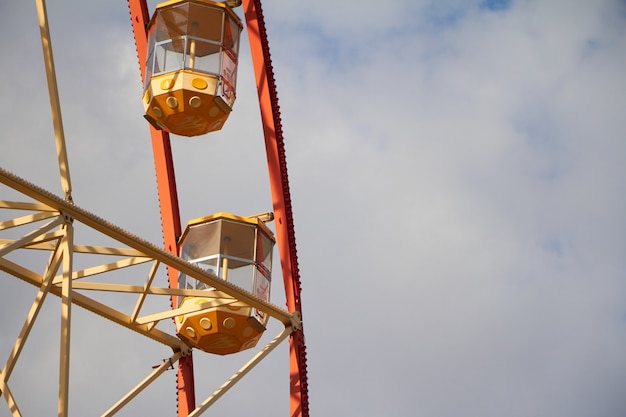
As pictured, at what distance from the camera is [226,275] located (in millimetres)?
18297

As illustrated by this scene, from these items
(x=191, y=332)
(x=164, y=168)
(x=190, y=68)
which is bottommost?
(x=191, y=332)

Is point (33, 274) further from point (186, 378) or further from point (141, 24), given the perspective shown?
point (141, 24)

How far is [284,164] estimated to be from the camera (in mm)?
19859

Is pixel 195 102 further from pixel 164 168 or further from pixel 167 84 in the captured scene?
pixel 164 168

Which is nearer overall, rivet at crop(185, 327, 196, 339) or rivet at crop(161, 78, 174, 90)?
rivet at crop(185, 327, 196, 339)

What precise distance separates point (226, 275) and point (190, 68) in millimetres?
2767

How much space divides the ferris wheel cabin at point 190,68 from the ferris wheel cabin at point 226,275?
4.44 ft

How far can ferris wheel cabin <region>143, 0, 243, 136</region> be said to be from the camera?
724 inches

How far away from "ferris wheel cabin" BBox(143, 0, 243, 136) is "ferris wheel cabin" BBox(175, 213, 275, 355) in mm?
1352

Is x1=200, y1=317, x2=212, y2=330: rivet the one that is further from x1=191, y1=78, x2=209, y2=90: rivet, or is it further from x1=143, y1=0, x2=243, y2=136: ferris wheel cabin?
x1=191, y1=78, x2=209, y2=90: rivet

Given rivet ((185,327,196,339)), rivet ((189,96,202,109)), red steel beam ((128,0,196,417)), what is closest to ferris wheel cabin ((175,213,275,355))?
rivet ((185,327,196,339))

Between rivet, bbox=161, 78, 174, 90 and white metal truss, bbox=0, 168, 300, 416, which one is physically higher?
rivet, bbox=161, 78, 174, 90

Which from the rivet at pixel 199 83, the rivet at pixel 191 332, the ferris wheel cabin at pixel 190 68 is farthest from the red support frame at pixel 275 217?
the rivet at pixel 199 83

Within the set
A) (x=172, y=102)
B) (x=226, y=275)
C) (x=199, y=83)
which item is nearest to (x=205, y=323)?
(x=226, y=275)
